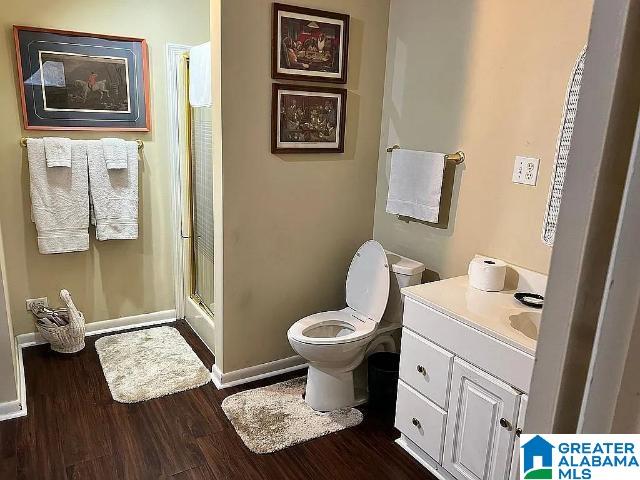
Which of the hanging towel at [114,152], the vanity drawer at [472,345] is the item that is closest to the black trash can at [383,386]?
the vanity drawer at [472,345]

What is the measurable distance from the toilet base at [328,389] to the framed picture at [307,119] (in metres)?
1.26

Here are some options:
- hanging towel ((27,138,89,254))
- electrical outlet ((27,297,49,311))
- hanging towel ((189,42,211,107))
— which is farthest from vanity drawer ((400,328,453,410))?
electrical outlet ((27,297,49,311))

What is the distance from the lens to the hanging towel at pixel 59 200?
2934mm

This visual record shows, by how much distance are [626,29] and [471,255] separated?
2.11 m

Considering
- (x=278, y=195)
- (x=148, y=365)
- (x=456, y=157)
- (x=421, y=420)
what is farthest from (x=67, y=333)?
(x=456, y=157)

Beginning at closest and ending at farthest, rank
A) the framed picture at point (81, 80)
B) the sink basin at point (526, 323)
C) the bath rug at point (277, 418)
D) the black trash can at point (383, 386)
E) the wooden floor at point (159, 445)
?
the sink basin at point (526, 323), the wooden floor at point (159, 445), the bath rug at point (277, 418), the black trash can at point (383, 386), the framed picture at point (81, 80)

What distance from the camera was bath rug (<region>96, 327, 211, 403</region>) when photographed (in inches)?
108

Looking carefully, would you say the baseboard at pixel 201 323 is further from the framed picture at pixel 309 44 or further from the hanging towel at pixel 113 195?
the framed picture at pixel 309 44

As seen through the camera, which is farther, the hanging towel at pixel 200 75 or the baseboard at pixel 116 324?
the baseboard at pixel 116 324

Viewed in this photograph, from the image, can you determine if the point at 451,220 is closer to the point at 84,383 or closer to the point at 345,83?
the point at 345,83

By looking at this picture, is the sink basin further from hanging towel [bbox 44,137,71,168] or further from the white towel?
hanging towel [bbox 44,137,71,168]

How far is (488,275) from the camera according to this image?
7.18ft

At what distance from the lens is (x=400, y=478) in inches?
85.5

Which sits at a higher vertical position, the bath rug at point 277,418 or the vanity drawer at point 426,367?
the vanity drawer at point 426,367
